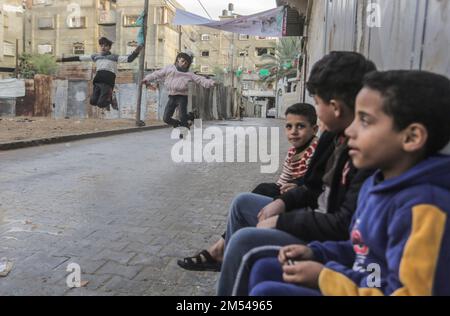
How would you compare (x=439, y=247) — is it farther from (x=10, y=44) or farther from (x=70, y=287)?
(x=10, y=44)

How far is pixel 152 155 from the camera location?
885 cm

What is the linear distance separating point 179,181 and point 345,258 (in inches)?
181

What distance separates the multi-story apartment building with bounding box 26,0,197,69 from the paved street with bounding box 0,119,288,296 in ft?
120

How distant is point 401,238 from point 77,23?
46175 millimetres

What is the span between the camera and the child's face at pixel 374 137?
1384 millimetres

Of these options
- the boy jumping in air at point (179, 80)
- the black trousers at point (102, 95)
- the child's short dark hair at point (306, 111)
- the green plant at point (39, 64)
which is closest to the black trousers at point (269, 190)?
the child's short dark hair at point (306, 111)

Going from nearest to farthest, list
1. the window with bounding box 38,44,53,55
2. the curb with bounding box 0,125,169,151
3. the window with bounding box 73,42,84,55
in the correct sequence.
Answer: the curb with bounding box 0,125,169,151
the window with bounding box 73,42,84,55
the window with bounding box 38,44,53,55

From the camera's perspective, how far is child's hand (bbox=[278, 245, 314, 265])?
1609mm

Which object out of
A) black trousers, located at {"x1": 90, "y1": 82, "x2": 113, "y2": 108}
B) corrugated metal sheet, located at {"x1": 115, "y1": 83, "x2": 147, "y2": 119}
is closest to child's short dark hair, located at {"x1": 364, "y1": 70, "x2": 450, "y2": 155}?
black trousers, located at {"x1": 90, "y1": 82, "x2": 113, "y2": 108}

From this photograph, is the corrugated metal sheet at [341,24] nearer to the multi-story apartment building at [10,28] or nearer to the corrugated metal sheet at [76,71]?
the corrugated metal sheet at [76,71]

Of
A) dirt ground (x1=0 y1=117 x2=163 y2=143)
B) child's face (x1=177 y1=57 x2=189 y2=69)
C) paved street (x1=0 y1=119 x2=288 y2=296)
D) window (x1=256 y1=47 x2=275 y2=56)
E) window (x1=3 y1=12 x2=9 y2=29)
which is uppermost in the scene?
window (x1=256 y1=47 x2=275 y2=56)

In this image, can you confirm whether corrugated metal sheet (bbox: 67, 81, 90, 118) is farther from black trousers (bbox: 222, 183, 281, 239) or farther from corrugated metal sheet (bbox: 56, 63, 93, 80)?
black trousers (bbox: 222, 183, 281, 239)

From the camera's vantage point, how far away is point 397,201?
4.28 feet
